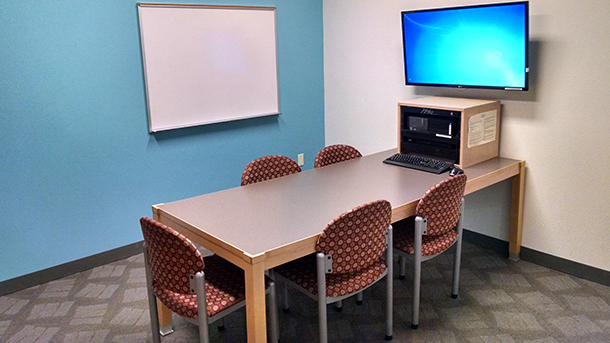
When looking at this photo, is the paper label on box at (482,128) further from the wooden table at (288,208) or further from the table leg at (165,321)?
the table leg at (165,321)

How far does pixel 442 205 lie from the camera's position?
8.95 feet

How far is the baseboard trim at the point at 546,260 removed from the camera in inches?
128

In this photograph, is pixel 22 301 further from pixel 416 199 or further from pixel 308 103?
pixel 308 103

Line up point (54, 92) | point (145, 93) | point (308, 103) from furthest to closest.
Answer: point (308, 103), point (145, 93), point (54, 92)

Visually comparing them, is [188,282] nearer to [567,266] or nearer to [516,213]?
[516,213]

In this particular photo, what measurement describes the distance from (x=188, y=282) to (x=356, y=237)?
0.76m

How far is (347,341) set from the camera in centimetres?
270

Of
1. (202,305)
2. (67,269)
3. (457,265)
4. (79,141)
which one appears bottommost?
(67,269)

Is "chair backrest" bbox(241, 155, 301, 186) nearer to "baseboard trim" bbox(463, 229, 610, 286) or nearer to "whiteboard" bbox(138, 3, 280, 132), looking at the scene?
"whiteboard" bbox(138, 3, 280, 132)

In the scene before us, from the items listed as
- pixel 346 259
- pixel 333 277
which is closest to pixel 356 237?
pixel 346 259

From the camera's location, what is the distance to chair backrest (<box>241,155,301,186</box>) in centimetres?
313

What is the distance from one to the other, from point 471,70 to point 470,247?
132cm

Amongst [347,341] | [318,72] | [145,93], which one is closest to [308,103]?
[318,72]

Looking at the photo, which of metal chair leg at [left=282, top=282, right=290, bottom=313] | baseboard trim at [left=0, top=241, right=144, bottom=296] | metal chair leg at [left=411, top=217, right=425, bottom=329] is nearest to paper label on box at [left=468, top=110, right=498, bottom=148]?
metal chair leg at [left=411, top=217, right=425, bottom=329]
